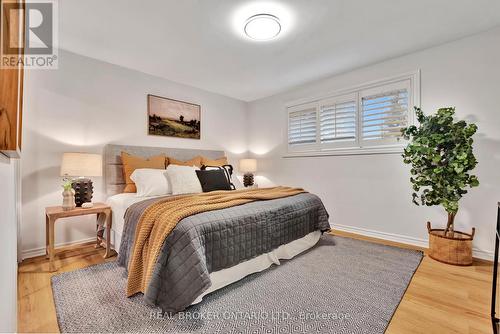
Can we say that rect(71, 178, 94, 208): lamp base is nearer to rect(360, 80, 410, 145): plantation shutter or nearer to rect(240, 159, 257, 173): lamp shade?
rect(240, 159, 257, 173): lamp shade

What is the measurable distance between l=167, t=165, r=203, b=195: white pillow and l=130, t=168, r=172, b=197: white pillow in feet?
0.32

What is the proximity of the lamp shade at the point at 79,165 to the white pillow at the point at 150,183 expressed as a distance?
1.39 feet

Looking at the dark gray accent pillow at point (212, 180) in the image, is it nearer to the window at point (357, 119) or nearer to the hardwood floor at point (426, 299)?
the hardwood floor at point (426, 299)

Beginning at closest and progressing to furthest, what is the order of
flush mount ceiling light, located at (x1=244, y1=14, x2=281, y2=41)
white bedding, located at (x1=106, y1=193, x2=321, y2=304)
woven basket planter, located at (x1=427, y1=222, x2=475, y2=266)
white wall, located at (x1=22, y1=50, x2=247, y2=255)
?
1. white bedding, located at (x1=106, y1=193, x2=321, y2=304)
2. flush mount ceiling light, located at (x1=244, y1=14, x2=281, y2=41)
3. woven basket planter, located at (x1=427, y1=222, x2=475, y2=266)
4. white wall, located at (x1=22, y1=50, x2=247, y2=255)

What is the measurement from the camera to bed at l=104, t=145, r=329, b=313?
5.22 feet

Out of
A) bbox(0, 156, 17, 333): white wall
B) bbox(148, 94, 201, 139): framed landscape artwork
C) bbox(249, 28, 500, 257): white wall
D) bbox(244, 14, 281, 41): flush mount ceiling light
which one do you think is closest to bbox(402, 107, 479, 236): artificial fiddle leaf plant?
bbox(249, 28, 500, 257): white wall

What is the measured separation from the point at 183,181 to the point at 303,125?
2.32 meters

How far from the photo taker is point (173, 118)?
387cm

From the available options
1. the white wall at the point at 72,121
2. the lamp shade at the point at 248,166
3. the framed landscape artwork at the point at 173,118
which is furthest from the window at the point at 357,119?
the white wall at the point at 72,121

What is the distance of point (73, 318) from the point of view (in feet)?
5.07

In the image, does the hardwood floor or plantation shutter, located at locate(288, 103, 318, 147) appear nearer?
the hardwood floor

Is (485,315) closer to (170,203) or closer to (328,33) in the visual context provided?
(170,203)

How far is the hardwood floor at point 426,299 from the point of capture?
1488mm

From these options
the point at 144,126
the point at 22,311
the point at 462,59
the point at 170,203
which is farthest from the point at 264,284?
the point at 462,59
